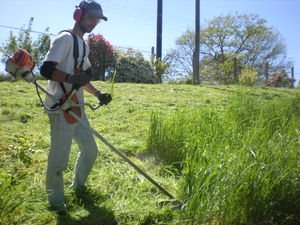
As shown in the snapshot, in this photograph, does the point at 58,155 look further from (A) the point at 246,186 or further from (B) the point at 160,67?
(B) the point at 160,67

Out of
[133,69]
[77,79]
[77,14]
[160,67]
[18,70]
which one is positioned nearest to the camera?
[77,79]

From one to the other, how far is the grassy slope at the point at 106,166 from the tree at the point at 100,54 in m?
5.19

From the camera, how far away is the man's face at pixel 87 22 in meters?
2.51

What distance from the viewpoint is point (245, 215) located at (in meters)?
2.34

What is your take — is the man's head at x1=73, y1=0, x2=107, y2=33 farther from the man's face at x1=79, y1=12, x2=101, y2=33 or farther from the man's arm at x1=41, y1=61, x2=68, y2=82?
the man's arm at x1=41, y1=61, x2=68, y2=82

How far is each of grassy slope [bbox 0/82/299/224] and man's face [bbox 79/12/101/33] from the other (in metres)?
1.02

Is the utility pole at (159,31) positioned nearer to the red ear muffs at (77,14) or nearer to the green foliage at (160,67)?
the green foliage at (160,67)

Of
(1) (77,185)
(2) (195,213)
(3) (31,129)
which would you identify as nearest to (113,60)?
(3) (31,129)

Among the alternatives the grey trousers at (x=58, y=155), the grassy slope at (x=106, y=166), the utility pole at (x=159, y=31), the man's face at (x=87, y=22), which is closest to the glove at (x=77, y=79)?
the grey trousers at (x=58, y=155)

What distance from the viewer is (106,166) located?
143 inches

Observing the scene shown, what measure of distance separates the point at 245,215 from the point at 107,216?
109 cm

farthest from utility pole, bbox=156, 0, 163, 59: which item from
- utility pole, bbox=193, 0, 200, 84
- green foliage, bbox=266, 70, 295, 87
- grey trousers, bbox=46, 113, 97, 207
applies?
grey trousers, bbox=46, 113, 97, 207

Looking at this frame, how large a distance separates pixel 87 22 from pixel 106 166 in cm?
177

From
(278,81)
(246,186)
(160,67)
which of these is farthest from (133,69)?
(278,81)
